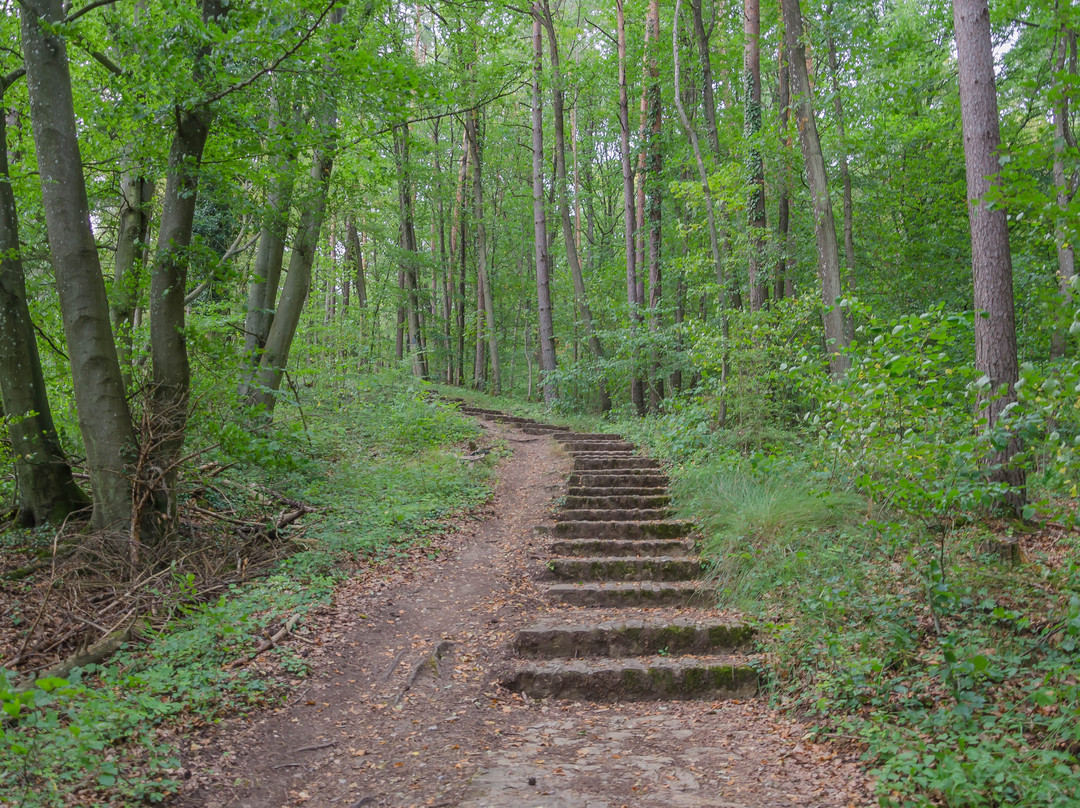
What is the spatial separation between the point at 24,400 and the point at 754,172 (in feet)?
34.9

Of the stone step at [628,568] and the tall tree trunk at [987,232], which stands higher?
the tall tree trunk at [987,232]

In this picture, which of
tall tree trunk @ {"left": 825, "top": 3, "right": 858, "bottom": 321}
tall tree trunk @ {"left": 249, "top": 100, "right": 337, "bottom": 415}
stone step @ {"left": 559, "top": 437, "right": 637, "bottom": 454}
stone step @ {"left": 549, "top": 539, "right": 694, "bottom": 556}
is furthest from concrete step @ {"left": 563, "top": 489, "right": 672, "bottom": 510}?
tall tree trunk @ {"left": 825, "top": 3, "right": 858, "bottom": 321}

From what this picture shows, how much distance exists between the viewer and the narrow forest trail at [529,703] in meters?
3.30

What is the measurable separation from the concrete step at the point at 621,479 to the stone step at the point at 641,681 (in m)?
3.93

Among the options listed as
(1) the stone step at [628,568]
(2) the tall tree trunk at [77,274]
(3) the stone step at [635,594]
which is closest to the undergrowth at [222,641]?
(2) the tall tree trunk at [77,274]

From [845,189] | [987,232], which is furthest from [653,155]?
[987,232]

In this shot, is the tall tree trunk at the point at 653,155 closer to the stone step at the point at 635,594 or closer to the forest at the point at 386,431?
the forest at the point at 386,431

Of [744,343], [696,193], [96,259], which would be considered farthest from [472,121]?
[96,259]

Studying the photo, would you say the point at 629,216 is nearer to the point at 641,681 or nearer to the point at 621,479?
the point at 621,479

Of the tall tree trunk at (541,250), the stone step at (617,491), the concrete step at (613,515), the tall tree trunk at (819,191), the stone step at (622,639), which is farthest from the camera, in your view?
the tall tree trunk at (541,250)

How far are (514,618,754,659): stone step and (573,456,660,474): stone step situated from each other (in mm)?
4160

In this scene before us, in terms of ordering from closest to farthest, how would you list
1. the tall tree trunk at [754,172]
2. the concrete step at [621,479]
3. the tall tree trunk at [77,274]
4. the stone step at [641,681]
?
the stone step at [641,681] < the tall tree trunk at [77,274] < the concrete step at [621,479] < the tall tree trunk at [754,172]

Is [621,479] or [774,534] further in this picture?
[621,479]

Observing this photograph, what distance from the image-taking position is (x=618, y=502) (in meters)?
8.05
